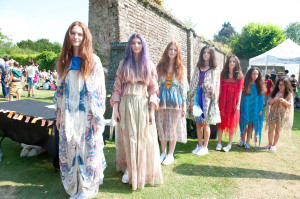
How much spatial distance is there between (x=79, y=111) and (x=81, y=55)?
2.13 feet

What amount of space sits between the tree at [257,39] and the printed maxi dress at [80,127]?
2919cm

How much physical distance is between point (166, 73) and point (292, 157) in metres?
3.14

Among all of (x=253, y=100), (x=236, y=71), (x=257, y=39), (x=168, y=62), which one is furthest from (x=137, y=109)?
(x=257, y=39)

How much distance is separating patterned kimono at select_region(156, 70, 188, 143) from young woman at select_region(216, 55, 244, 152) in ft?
4.13

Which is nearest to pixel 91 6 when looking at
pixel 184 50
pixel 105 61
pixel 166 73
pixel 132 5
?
pixel 132 5

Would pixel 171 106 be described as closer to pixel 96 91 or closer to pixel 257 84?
pixel 96 91

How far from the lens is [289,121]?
4.22 m

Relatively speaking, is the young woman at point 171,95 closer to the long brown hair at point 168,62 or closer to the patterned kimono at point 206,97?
the long brown hair at point 168,62

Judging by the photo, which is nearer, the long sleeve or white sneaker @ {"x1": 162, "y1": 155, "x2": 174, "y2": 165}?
the long sleeve

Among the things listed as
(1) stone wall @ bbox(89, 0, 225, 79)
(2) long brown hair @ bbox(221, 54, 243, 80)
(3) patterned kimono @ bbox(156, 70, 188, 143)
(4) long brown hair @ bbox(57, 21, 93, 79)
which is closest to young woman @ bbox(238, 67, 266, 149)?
(2) long brown hair @ bbox(221, 54, 243, 80)

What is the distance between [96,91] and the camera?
2299mm

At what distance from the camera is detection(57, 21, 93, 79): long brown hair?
2.25 m

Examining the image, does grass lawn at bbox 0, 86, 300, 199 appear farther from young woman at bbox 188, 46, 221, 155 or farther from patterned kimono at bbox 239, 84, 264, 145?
young woman at bbox 188, 46, 221, 155

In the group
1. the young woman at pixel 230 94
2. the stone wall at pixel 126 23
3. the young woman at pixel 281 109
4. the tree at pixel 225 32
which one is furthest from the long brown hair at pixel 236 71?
the tree at pixel 225 32
